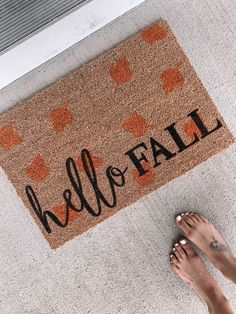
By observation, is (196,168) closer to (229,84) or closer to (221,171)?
(221,171)

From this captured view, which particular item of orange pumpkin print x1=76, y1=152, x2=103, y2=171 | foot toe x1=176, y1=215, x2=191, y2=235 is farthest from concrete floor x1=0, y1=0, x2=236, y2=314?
orange pumpkin print x1=76, y1=152, x2=103, y2=171

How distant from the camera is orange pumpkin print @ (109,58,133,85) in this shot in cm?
128

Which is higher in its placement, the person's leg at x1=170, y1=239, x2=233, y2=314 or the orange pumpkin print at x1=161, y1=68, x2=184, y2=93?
the orange pumpkin print at x1=161, y1=68, x2=184, y2=93

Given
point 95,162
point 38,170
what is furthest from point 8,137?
point 95,162

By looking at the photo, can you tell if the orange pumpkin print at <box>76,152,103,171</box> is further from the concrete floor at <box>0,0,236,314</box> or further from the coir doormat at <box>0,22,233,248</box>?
the concrete floor at <box>0,0,236,314</box>

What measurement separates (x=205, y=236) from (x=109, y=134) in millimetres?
446

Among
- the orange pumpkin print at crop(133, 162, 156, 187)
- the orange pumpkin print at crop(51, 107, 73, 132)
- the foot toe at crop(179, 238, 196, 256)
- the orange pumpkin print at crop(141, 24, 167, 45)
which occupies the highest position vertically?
the orange pumpkin print at crop(141, 24, 167, 45)

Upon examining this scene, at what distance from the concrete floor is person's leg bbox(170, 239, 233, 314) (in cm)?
3

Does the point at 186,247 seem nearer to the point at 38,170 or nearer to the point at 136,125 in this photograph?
the point at 136,125

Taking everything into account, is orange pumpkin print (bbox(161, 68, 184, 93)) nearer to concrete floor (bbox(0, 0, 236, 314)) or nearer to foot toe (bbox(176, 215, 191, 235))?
concrete floor (bbox(0, 0, 236, 314))

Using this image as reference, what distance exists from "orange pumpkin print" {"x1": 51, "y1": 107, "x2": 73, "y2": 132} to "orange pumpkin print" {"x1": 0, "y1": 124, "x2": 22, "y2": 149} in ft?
0.41

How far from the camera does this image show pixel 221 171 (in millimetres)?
1333

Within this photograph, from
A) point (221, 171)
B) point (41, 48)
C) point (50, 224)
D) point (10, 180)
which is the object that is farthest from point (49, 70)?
point (221, 171)

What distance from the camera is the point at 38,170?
4.24ft
